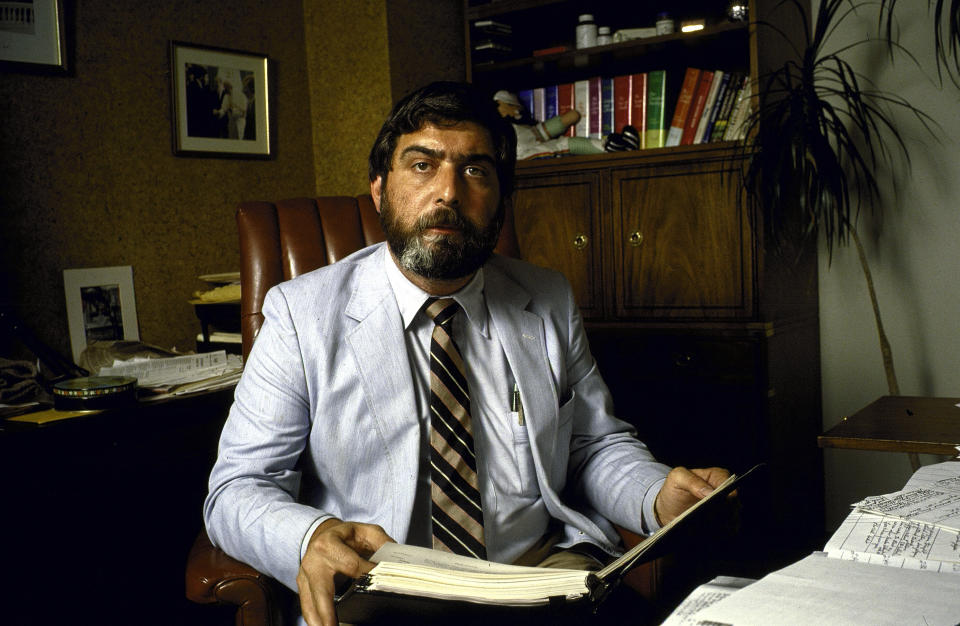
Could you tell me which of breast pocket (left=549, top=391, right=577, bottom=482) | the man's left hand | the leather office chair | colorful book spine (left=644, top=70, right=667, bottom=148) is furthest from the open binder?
colorful book spine (left=644, top=70, right=667, bottom=148)

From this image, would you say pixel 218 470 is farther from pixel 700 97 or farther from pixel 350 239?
pixel 700 97

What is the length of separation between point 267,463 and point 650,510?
0.65m

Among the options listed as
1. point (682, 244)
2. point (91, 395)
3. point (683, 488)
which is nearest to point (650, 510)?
point (683, 488)

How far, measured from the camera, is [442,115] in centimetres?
142

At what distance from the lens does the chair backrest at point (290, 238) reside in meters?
1.71

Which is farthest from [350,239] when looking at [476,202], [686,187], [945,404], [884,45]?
[884,45]

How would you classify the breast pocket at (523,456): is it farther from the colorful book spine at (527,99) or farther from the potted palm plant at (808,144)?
the colorful book spine at (527,99)

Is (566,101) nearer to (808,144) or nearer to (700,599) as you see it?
(808,144)

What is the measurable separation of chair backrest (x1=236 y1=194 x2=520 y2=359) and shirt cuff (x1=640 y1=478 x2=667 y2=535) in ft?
2.91

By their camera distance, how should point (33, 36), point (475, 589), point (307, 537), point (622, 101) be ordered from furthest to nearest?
point (622, 101) < point (33, 36) < point (307, 537) < point (475, 589)

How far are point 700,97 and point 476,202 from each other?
1.40 m

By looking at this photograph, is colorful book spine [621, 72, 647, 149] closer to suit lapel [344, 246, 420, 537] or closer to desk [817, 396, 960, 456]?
desk [817, 396, 960, 456]

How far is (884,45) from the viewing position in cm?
254

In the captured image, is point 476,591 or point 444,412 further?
point 444,412
